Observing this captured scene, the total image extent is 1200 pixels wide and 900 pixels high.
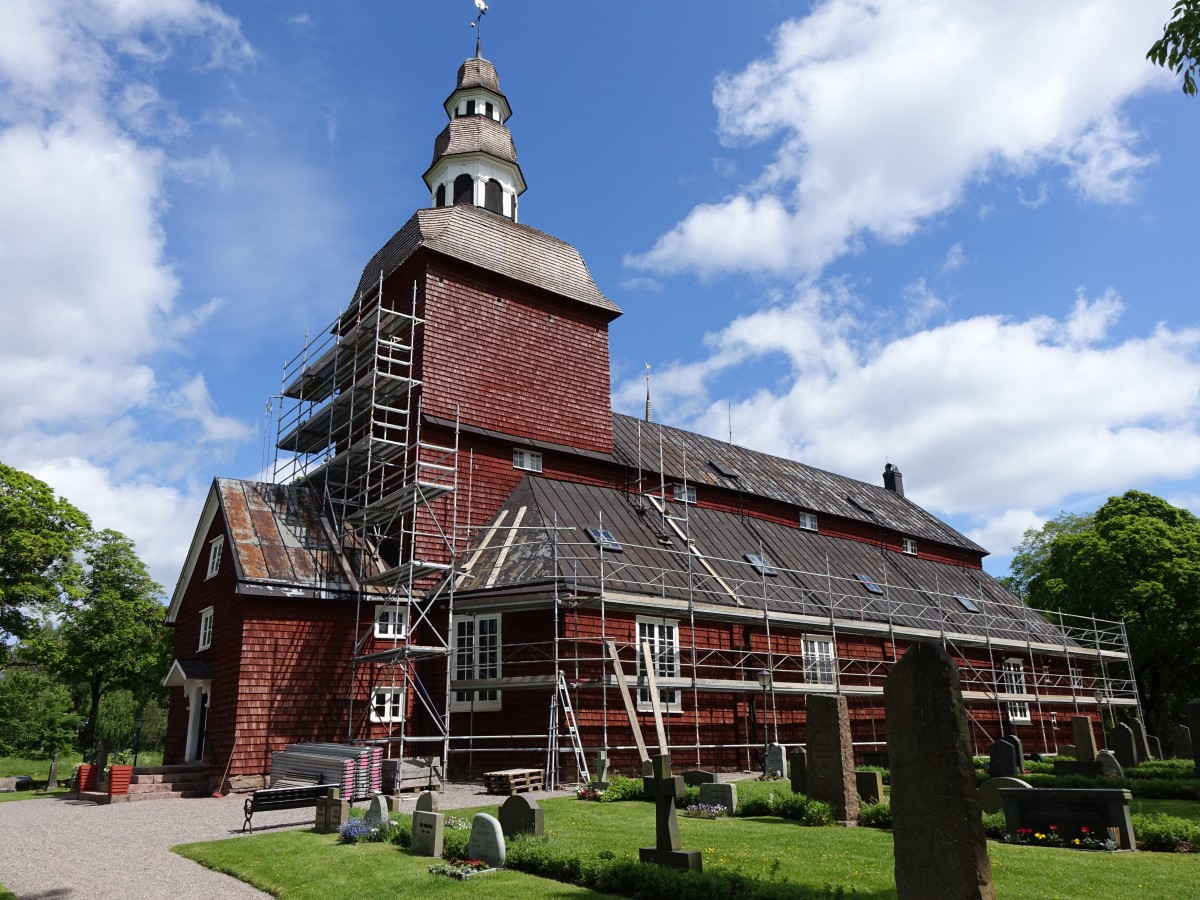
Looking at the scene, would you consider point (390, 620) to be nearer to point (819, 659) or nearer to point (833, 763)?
point (819, 659)

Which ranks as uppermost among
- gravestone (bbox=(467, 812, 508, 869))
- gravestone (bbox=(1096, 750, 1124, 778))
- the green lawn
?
gravestone (bbox=(1096, 750, 1124, 778))

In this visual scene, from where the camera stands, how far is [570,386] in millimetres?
28938

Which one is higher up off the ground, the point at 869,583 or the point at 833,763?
the point at 869,583

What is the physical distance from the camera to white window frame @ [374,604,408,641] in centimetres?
2286

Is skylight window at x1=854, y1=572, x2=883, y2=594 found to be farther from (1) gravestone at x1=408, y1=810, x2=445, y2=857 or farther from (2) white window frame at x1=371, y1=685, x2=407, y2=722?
(1) gravestone at x1=408, y1=810, x2=445, y2=857

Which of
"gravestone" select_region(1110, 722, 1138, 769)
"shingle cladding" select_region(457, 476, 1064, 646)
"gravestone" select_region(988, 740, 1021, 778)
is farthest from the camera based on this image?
"gravestone" select_region(1110, 722, 1138, 769)

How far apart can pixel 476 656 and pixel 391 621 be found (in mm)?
2770

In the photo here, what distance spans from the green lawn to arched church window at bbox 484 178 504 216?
74.3ft

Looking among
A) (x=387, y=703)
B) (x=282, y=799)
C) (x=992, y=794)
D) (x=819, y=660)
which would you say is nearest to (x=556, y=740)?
(x=387, y=703)

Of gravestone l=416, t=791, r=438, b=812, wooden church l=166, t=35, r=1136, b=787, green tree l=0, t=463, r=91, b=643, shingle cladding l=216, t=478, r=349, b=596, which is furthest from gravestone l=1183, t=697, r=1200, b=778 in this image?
green tree l=0, t=463, r=91, b=643

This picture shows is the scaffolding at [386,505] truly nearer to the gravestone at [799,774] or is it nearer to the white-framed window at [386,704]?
the white-framed window at [386,704]

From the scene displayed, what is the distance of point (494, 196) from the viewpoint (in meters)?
31.3

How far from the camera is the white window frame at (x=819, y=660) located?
25688mm

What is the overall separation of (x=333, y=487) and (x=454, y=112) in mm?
15293
